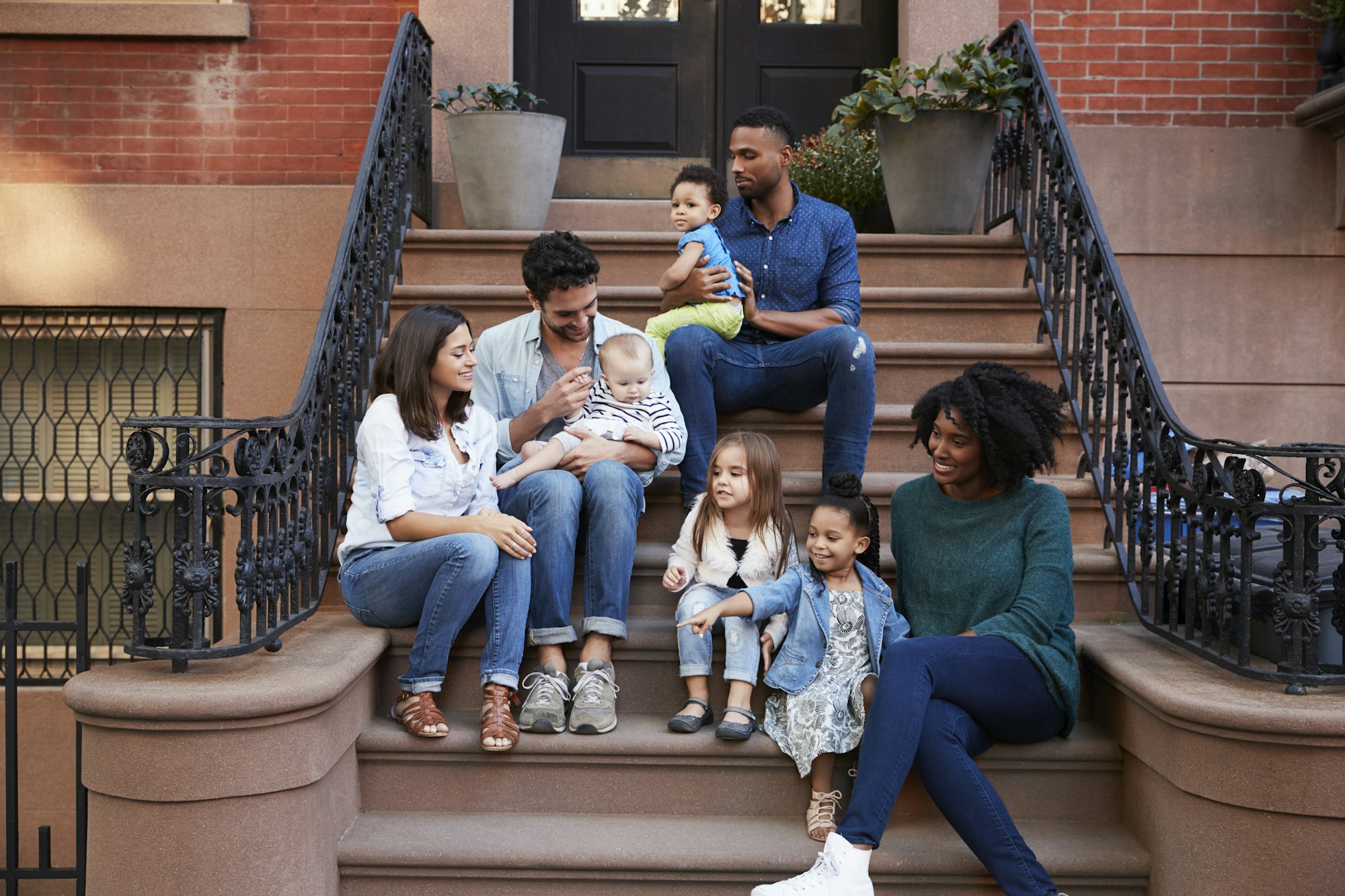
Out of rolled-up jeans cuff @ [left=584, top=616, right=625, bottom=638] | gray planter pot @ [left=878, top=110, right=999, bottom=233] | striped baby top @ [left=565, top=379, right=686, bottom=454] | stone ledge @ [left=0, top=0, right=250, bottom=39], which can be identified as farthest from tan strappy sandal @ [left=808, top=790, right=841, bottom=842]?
stone ledge @ [left=0, top=0, right=250, bottom=39]

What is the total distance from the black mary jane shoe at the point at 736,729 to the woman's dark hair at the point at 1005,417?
0.91 m

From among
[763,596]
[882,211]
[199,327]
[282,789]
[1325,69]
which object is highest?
[1325,69]

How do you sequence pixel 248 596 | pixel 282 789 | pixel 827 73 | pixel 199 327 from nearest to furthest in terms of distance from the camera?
pixel 282 789 → pixel 248 596 → pixel 199 327 → pixel 827 73

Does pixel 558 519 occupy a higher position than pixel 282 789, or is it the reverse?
pixel 558 519

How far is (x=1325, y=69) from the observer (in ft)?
18.1

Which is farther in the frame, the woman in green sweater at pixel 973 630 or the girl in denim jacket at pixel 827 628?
the girl in denim jacket at pixel 827 628

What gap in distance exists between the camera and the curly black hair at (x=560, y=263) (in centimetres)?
353

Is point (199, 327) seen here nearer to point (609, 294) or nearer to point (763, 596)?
point (609, 294)

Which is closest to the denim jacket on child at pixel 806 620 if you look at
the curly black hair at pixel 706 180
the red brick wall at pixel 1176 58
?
the curly black hair at pixel 706 180

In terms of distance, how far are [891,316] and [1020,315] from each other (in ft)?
1.73

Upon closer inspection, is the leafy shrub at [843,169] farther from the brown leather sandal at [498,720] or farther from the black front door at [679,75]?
the brown leather sandal at [498,720]

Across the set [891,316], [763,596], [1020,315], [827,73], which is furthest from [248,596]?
[827,73]

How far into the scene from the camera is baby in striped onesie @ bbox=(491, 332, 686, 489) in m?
3.59

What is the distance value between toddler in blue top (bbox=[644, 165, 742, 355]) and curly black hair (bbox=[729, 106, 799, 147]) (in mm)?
236
